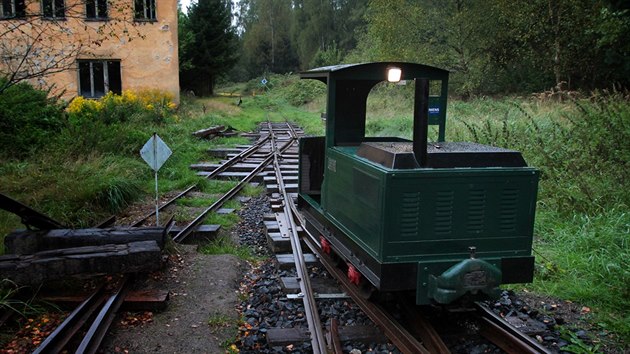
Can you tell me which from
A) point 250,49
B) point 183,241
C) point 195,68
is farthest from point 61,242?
point 250,49

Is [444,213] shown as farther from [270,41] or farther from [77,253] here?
[270,41]

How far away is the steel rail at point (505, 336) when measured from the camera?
414cm

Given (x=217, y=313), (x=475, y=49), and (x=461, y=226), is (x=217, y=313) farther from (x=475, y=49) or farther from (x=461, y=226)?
(x=475, y=49)

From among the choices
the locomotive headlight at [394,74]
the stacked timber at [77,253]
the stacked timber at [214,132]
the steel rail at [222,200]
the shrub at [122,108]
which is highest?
the locomotive headlight at [394,74]

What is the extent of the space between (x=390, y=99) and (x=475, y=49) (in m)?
6.05

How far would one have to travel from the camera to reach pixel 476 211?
438 centimetres

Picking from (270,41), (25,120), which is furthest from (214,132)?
(270,41)

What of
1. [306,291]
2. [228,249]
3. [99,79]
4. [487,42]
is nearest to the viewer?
[306,291]

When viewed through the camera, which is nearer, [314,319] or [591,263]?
[314,319]

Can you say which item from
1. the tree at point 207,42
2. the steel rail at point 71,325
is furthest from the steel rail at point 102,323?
the tree at point 207,42

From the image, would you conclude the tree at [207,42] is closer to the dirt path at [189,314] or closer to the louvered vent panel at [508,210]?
the dirt path at [189,314]

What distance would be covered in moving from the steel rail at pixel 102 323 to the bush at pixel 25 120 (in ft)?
21.4

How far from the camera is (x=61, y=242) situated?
5812mm

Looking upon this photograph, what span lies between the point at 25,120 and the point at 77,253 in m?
7.15
